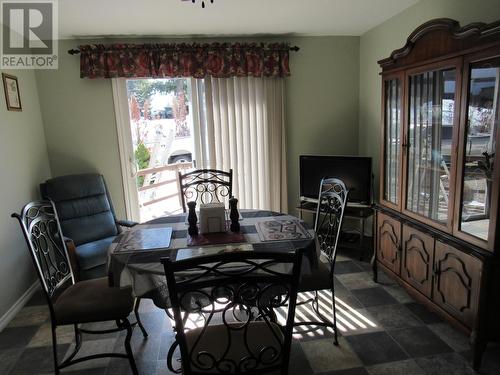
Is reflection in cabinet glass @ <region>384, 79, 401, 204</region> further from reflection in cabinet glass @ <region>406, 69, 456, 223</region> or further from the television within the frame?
the television

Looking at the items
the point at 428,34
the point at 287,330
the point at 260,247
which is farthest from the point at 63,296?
the point at 428,34

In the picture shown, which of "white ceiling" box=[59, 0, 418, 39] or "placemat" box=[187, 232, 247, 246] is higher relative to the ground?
"white ceiling" box=[59, 0, 418, 39]

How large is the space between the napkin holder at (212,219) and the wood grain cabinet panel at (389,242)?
1.42 metres

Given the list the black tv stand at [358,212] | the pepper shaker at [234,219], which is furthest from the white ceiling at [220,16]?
the black tv stand at [358,212]

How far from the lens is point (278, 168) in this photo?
389 cm

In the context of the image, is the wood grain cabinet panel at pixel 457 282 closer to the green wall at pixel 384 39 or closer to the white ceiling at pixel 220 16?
the green wall at pixel 384 39

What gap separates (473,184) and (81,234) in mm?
3179

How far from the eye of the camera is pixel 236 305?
145cm

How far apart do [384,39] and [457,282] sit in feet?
7.91

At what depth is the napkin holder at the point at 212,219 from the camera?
82.4 inches

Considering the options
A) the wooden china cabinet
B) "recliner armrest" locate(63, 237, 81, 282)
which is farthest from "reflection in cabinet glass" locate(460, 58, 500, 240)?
"recliner armrest" locate(63, 237, 81, 282)

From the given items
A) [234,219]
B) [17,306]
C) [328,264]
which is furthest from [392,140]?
[17,306]

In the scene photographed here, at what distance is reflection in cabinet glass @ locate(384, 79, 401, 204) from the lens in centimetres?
267

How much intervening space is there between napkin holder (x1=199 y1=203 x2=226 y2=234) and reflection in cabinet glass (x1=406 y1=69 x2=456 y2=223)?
1452 millimetres
